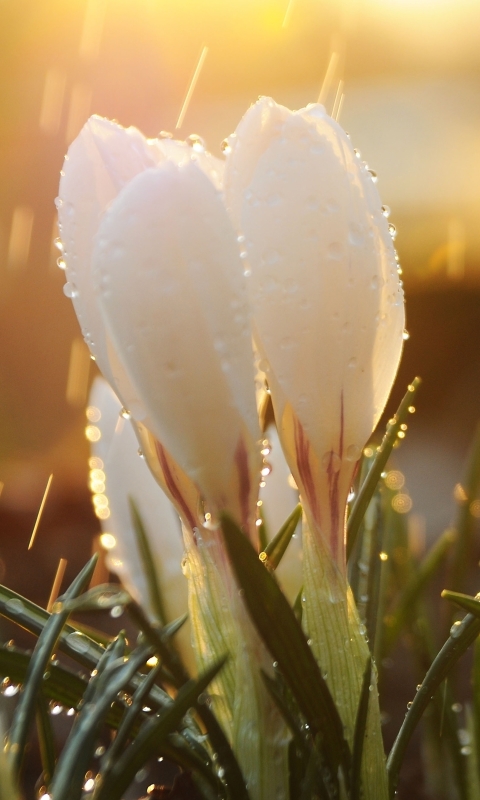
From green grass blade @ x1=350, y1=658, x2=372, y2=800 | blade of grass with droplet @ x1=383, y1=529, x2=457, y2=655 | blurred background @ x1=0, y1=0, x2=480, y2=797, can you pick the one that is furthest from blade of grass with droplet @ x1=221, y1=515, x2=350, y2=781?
blurred background @ x1=0, y1=0, x2=480, y2=797

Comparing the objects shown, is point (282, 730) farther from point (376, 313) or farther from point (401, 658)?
point (401, 658)

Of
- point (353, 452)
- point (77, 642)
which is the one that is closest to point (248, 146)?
point (353, 452)

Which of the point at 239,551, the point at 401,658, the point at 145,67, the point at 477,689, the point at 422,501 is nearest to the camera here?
the point at 239,551

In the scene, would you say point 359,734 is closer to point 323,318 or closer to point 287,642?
point 287,642

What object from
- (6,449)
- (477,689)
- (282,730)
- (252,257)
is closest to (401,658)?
(477,689)

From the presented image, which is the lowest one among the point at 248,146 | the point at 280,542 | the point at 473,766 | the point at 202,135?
the point at 473,766

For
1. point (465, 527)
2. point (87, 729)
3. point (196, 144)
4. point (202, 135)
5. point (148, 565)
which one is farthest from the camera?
point (202, 135)
